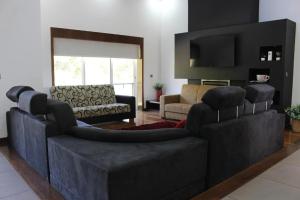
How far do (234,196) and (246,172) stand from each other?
580 mm

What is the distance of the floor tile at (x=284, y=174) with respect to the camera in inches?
106

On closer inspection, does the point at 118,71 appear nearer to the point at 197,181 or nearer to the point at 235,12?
the point at 235,12

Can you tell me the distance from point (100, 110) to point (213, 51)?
299cm

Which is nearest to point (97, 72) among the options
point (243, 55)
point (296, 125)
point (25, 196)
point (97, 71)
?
point (97, 71)

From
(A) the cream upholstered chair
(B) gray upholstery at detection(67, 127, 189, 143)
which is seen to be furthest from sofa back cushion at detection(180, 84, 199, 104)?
(B) gray upholstery at detection(67, 127, 189, 143)

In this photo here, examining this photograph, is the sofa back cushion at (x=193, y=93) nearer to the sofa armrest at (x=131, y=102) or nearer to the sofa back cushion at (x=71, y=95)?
the sofa armrest at (x=131, y=102)

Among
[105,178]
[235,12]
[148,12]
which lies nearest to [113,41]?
[148,12]

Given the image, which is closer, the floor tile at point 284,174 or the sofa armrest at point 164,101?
the floor tile at point 284,174

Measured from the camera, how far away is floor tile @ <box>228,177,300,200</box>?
2354mm

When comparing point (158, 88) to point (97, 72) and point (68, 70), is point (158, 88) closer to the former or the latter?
point (97, 72)

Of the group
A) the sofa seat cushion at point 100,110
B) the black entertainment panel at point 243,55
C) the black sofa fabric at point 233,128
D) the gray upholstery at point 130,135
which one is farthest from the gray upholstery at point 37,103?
the black entertainment panel at point 243,55

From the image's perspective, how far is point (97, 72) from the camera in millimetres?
6656

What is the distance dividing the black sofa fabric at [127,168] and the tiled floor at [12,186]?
303mm

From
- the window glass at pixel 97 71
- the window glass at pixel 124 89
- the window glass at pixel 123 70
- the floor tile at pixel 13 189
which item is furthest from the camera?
the window glass at pixel 124 89
